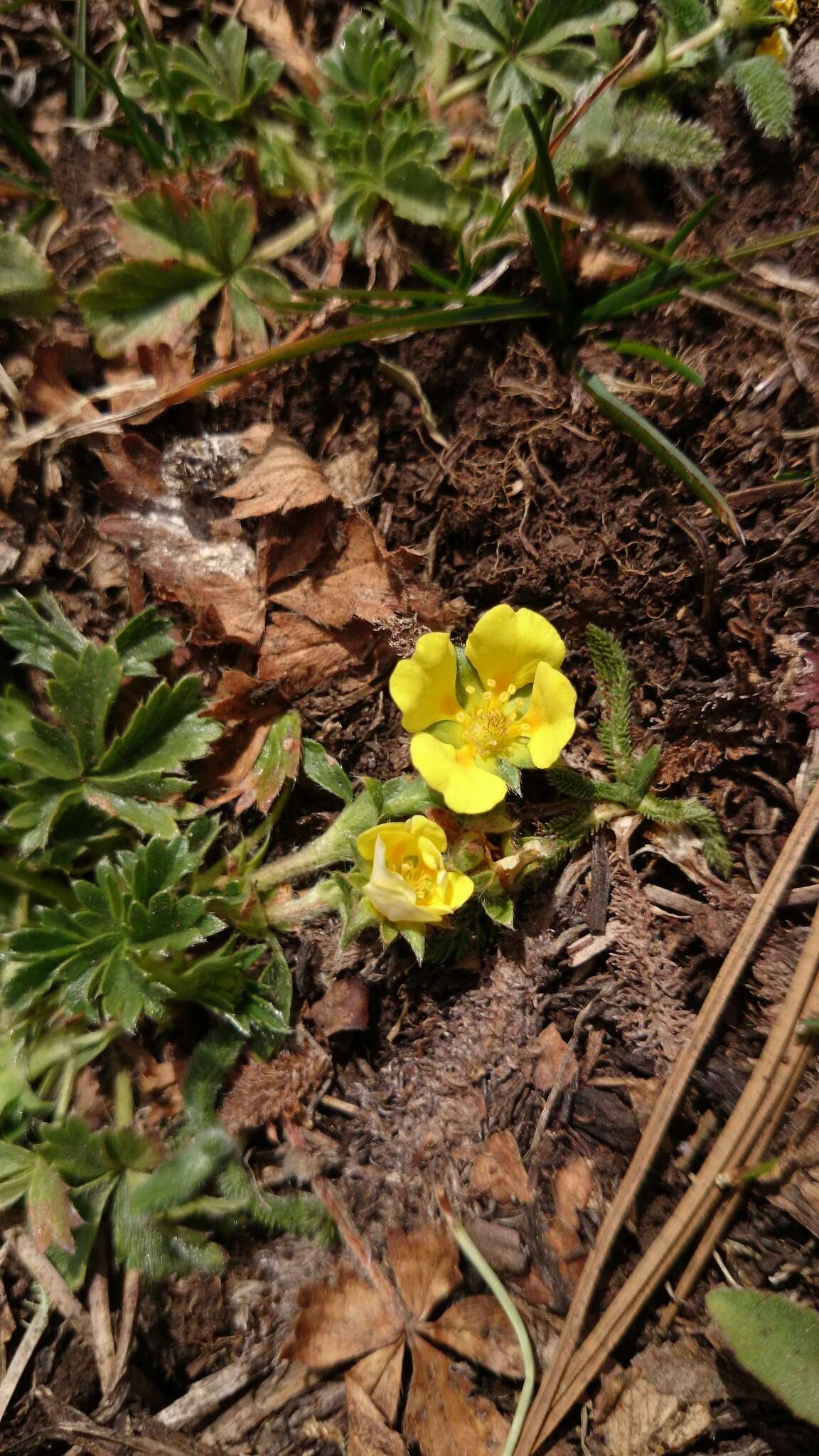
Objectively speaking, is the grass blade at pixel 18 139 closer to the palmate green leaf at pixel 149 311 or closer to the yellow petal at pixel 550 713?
the palmate green leaf at pixel 149 311

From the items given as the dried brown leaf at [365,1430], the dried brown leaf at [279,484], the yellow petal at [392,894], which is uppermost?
the dried brown leaf at [279,484]

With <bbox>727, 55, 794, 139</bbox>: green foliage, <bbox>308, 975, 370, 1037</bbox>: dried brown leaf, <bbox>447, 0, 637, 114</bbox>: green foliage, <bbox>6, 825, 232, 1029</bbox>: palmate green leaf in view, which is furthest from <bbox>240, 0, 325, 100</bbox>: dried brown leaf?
<bbox>308, 975, 370, 1037</bbox>: dried brown leaf

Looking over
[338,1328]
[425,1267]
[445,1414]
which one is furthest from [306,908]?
[445,1414]

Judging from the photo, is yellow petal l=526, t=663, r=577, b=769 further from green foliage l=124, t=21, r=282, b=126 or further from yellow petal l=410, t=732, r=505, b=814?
green foliage l=124, t=21, r=282, b=126

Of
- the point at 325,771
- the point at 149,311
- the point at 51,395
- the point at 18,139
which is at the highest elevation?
the point at 18,139

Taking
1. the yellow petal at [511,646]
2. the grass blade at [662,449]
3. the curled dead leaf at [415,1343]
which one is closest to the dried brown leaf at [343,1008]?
the curled dead leaf at [415,1343]

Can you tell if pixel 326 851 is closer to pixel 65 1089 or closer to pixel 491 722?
pixel 491 722
